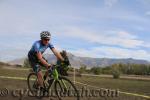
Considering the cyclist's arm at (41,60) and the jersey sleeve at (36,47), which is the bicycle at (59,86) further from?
the jersey sleeve at (36,47)

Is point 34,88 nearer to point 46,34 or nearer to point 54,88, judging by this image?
point 54,88

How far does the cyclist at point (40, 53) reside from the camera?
11.4 meters

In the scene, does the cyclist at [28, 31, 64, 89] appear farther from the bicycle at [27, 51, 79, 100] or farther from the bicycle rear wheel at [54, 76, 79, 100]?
the bicycle rear wheel at [54, 76, 79, 100]

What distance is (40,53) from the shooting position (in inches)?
459

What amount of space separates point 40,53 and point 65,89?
1.56 meters

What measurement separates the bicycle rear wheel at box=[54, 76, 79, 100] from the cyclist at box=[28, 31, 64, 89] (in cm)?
66

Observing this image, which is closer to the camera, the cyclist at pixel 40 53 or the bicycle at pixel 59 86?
the bicycle at pixel 59 86

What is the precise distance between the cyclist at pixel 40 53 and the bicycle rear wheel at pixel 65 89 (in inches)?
25.8

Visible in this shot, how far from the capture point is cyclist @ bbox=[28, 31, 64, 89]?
11416 mm

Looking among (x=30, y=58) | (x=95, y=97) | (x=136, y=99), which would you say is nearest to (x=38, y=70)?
(x=30, y=58)

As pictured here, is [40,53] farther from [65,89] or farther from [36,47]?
[65,89]

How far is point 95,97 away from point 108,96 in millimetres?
686

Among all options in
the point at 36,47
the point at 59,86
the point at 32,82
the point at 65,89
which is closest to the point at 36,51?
the point at 36,47

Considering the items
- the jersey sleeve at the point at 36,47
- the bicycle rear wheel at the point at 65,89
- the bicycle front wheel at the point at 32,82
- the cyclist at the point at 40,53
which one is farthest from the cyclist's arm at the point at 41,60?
the bicycle front wheel at the point at 32,82
